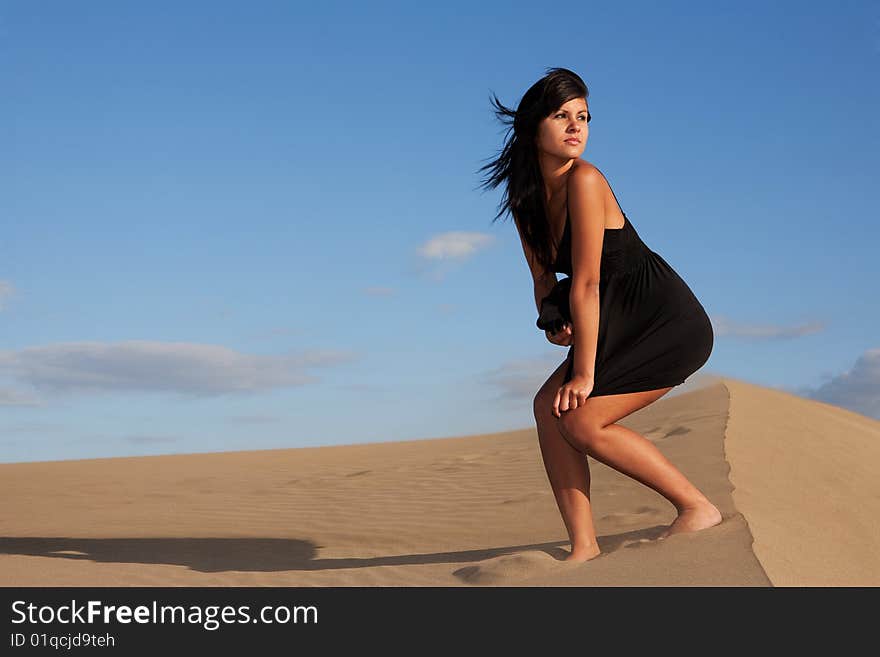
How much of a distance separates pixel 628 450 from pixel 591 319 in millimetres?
557

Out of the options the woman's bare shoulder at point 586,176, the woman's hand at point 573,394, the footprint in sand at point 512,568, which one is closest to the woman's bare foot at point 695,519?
the footprint in sand at point 512,568

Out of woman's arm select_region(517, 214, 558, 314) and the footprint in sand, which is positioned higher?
woman's arm select_region(517, 214, 558, 314)

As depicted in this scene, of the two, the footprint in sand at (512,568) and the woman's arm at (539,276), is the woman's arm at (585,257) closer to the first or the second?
the woman's arm at (539,276)

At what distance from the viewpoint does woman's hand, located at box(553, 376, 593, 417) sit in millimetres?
3689

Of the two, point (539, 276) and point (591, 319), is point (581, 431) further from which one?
point (539, 276)

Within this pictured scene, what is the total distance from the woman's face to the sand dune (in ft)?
5.40

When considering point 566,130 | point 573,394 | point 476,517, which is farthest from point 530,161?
point 476,517

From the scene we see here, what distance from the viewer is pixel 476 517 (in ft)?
21.2

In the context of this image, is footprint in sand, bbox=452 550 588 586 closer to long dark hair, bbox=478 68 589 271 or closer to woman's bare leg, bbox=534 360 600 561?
woman's bare leg, bbox=534 360 600 561

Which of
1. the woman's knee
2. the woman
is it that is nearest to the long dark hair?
the woman

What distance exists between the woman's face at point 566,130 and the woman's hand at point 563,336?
2.40 feet
